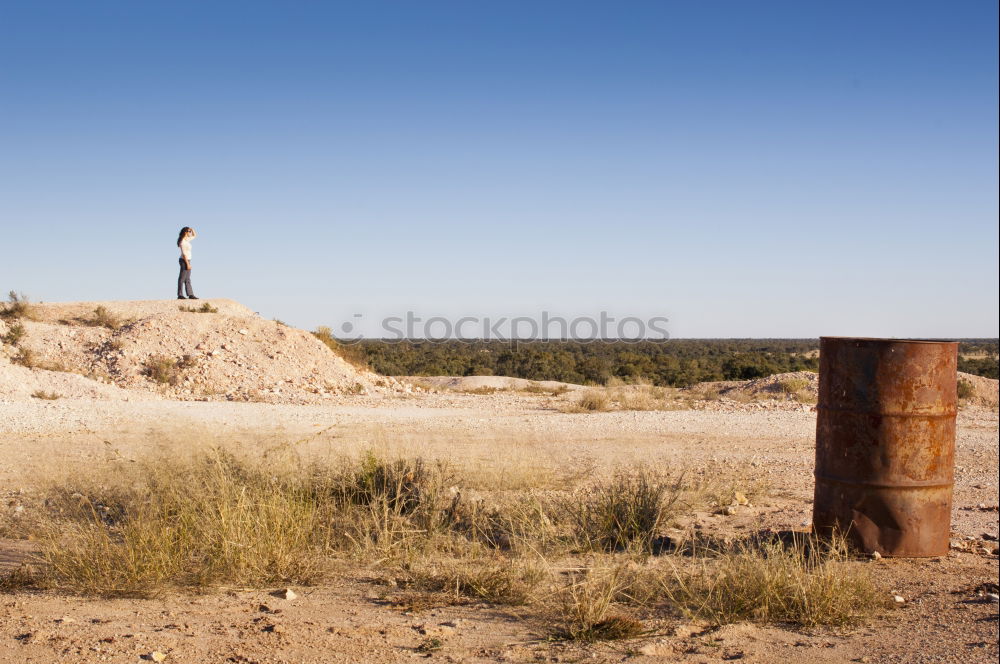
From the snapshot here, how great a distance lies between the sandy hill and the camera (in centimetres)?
1989

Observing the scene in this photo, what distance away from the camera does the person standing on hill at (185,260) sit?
70.2ft

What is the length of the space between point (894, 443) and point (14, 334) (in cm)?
2258

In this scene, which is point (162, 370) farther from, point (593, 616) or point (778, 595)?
point (778, 595)

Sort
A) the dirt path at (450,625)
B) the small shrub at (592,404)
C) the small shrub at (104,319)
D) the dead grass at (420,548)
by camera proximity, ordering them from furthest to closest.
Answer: the small shrub at (104,319), the small shrub at (592,404), the dead grass at (420,548), the dirt path at (450,625)

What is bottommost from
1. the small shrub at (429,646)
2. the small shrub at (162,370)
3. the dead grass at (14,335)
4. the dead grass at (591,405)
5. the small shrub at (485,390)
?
the small shrub at (429,646)

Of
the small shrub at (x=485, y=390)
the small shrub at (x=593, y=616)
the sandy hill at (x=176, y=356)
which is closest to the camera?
the small shrub at (x=593, y=616)

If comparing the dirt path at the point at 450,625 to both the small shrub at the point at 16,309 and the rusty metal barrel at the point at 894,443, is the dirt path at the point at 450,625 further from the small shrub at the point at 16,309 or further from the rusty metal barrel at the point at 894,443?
the small shrub at the point at 16,309

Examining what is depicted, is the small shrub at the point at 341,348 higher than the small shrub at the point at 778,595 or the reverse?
higher

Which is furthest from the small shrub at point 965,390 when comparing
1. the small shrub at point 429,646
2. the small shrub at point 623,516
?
the small shrub at point 429,646

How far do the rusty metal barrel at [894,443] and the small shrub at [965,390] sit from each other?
17285 millimetres

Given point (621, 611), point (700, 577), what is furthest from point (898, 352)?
point (621, 611)

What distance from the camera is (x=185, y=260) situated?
2277 centimetres

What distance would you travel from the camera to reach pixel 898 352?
235 inches

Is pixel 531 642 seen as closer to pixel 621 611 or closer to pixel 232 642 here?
pixel 621 611
